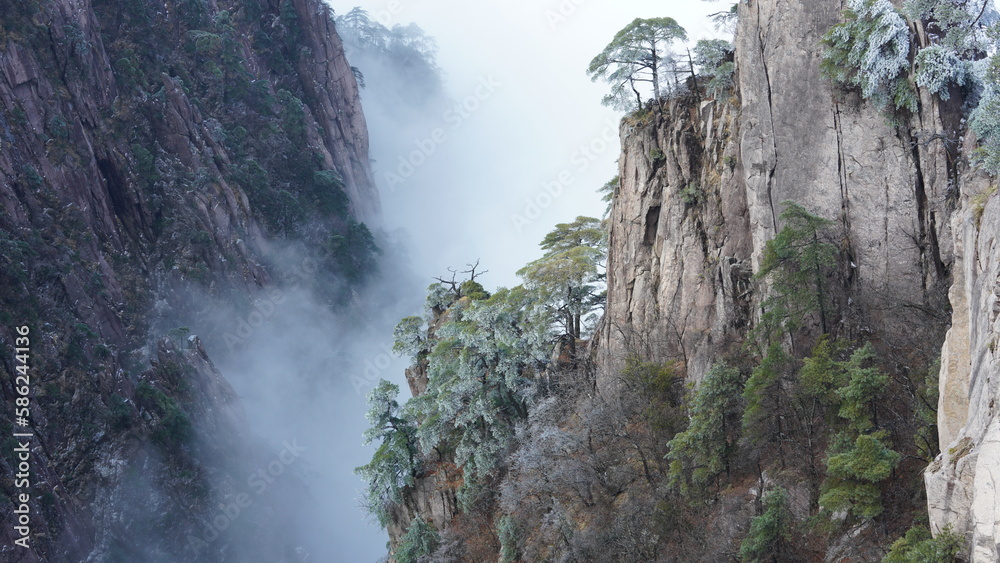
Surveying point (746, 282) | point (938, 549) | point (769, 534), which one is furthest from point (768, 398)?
point (938, 549)

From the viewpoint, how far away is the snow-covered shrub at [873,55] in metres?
27.1

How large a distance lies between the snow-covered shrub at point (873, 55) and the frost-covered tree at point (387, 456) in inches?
955

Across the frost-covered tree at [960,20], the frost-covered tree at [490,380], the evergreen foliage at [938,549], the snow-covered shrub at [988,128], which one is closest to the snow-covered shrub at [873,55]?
the frost-covered tree at [960,20]

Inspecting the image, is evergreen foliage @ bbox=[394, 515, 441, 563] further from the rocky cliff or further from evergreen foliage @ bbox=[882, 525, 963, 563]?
evergreen foliage @ bbox=[882, 525, 963, 563]

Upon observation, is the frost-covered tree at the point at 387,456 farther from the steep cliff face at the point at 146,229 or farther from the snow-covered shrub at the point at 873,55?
the steep cliff face at the point at 146,229

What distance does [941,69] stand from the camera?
26.0 metres

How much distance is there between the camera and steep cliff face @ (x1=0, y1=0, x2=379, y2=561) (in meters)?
72.7

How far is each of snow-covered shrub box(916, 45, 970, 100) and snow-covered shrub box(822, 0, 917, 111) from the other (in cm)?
81

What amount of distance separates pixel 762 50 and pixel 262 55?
305 ft

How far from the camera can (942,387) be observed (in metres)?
17.2

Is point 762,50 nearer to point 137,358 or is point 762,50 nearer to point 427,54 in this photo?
point 137,358

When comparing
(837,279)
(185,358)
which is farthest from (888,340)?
(185,358)

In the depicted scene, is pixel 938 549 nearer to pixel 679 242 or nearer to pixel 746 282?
pixel 746 282

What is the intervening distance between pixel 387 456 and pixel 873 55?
2639 cm
